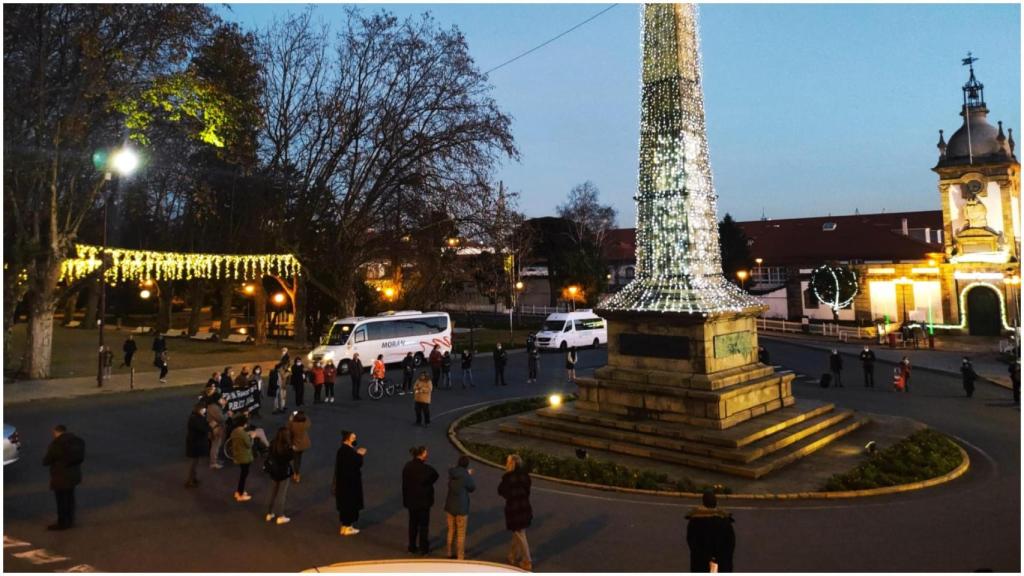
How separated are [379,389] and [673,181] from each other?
418 inches

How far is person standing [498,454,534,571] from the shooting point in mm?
6898

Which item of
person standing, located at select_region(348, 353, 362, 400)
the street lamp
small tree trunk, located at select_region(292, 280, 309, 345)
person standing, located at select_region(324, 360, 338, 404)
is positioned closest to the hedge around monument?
person standing, located at select_region(348, 353, 362, 400)

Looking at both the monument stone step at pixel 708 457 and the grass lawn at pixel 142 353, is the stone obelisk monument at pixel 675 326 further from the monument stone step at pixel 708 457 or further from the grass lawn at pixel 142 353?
the grass lawn at pixel 142 353

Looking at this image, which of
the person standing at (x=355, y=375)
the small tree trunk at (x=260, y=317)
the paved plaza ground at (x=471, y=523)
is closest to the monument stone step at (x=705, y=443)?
the paved plaza ground at (x=471, y=523)

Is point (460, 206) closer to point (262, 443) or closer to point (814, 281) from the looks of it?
point (262, 443)

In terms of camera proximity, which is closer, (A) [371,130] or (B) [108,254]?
(B) [108,254]

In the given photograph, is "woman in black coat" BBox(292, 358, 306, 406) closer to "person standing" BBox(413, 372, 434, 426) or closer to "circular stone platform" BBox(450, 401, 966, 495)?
"person standing" BBox(413, 372, 434, 426)

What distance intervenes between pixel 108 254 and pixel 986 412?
29091 millimetres

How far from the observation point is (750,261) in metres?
51.2

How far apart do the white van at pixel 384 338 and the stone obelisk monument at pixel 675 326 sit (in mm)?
12049

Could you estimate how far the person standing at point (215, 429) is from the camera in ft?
35.7

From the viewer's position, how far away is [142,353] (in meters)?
29.5

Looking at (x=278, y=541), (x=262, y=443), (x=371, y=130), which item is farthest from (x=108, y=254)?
(x=278, y=541)

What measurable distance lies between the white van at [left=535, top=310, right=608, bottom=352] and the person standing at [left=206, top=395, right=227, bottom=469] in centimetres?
2214
